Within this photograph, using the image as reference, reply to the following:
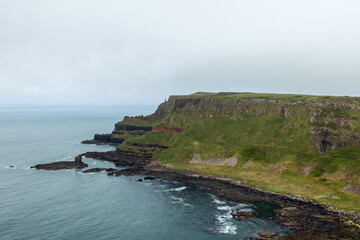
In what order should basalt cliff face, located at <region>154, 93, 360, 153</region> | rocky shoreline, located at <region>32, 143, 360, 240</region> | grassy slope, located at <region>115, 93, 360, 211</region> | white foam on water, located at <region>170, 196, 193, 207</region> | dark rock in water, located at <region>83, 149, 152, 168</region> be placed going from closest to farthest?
rocky shoreline, located at <region>32, 143, 360, 240</region>
white foam on water, located at <region>170, 196, 193, 207</region>
grassy slope, located at <region>115, 93, 360, 211</region>
basalt cliff face, located at <region>154, 93, 360, 153</region>
dark rock in water, located at <region>83, 149, 152, 168</region>

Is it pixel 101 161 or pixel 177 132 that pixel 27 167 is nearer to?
pixel 101 161

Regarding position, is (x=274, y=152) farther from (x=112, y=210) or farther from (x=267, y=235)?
(x=112, y=210)

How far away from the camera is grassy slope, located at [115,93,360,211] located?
109625 mm

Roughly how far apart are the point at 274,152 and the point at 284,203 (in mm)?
45041

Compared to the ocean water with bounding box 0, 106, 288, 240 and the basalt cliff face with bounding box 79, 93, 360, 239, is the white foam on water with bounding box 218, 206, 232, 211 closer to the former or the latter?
the ocean water with bounding box 0, 106, 288, 240

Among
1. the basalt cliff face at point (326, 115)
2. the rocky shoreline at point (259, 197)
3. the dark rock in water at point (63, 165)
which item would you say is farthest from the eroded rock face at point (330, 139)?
the dark rock in water at point (63, 165)

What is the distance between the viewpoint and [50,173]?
137625 mm

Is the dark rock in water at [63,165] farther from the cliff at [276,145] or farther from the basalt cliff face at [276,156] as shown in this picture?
the cliff at [276,145]

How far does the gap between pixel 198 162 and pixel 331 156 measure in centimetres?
6646

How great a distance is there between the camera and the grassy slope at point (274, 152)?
360ft

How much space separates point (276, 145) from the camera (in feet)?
484

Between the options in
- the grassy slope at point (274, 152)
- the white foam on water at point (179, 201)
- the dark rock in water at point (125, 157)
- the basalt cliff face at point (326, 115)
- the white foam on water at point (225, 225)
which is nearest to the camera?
the white foam on water at point (225, 225)

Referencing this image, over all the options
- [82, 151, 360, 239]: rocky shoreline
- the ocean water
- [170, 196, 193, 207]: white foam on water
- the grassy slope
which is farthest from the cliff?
[170, 196, 193, 207]: white foam on water

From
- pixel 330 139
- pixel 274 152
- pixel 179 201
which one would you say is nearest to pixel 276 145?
pixel 274 152
